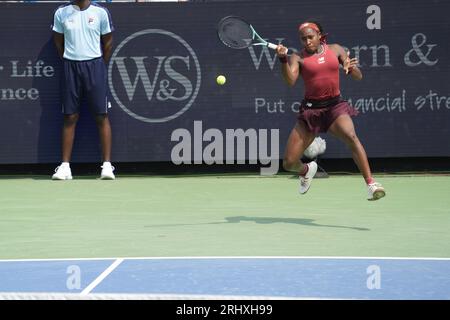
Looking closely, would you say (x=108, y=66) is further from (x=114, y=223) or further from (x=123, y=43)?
(x=114, y=223)

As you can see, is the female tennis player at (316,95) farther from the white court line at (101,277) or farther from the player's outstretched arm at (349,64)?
the white court line at (101,277)

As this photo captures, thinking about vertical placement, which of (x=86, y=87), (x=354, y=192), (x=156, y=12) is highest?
(x=156, y=12)

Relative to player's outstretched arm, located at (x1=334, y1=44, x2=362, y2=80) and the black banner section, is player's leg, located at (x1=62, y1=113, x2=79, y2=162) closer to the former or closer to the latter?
the black banner section

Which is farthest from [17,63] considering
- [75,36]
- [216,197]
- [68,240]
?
[68,240]

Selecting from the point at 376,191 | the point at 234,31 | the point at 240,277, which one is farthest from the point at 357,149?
the point at 240,277

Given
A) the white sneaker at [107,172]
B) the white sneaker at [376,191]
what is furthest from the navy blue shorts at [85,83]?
the white sneaker at [376,191]

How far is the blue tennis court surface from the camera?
543 centimetres

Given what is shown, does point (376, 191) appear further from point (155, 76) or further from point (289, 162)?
point (155, 76)

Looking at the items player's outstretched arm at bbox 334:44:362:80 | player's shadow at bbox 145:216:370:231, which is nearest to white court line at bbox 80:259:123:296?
player's shadow at bbox 145:216:370:231

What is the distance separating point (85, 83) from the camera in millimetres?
12242

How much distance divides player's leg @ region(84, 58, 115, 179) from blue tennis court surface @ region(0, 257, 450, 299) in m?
5.75

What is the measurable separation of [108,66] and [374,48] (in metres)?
3.14

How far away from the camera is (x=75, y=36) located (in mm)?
12086

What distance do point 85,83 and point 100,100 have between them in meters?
0.26
